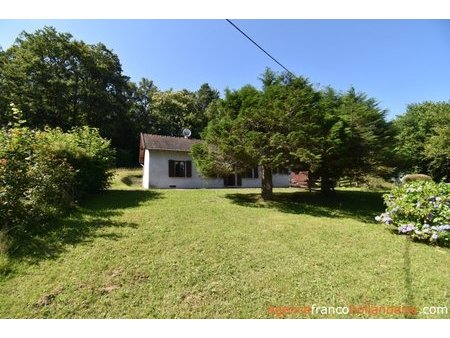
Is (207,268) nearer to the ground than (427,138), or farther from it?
nearer to the ground

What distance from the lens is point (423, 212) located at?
23.3 ft

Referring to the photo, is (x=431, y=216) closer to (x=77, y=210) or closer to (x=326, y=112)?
(x=326, y=112)

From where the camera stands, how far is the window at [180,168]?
19.0 m

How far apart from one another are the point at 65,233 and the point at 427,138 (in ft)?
117

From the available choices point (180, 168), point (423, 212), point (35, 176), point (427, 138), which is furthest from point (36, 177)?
point (427, 138)

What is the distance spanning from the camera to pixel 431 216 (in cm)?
711

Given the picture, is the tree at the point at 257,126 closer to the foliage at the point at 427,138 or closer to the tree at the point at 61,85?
the foliage at the point at 427,138

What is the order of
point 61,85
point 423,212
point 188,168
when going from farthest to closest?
point 61,85 → point 188,168 → point 423,212

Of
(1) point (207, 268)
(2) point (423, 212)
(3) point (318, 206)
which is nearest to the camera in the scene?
(1) point (207, 268)

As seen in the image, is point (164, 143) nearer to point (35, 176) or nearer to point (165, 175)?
point (165, 175)

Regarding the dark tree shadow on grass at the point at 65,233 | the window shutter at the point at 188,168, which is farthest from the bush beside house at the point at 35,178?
the window shutter at the point at 188,168

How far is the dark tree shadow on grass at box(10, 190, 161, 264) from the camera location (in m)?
5.44

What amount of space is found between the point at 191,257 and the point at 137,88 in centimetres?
4446
